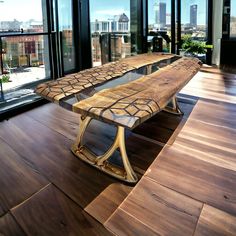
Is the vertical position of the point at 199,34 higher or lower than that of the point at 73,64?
higher

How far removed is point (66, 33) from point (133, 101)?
2.36m

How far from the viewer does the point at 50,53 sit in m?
3.42

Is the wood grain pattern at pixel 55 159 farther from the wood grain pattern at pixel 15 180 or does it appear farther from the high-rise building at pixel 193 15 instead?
the high-rise building at pixel 193 15

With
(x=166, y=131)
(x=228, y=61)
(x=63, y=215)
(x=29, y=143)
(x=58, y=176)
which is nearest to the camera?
(x=63, y=215)

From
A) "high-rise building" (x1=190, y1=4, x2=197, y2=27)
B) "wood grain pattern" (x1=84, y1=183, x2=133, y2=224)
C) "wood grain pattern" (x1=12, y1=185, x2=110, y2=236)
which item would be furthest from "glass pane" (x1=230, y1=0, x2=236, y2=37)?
"wood grain pattern" (x1=12, y1=185, x2=110, y2=236)

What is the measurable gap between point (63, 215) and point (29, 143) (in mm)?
1017

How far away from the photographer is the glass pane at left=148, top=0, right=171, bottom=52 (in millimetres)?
5383

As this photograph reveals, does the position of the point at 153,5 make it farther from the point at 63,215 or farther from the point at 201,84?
the point at 63,215

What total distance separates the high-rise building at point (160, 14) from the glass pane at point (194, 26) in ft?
2.18

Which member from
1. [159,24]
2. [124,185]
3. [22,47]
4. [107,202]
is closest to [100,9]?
[22,47]

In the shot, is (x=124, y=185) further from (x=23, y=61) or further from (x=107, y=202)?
(x=23, y=61)

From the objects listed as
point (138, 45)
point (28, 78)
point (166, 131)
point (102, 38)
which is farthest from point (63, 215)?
point (138, 45)

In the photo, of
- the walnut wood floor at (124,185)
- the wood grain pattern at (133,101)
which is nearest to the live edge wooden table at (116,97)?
the wood grain pattern at (133,101)

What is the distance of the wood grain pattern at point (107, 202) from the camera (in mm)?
1396
